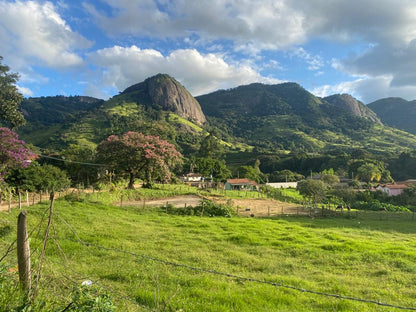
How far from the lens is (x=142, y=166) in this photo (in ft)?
94.2

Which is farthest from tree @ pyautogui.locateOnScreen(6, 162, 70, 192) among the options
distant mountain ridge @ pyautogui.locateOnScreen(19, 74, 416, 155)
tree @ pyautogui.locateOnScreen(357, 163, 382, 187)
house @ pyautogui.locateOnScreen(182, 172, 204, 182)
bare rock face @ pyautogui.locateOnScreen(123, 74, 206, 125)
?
bare rock face @ pyautogui.locateOnScreen(123, 74, 206, 125)

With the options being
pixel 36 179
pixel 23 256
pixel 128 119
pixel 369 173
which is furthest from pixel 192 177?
pixel 23 256

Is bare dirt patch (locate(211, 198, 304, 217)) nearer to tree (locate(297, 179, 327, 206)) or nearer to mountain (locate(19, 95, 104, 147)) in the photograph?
tree (locate(297, 179, 327, 206))

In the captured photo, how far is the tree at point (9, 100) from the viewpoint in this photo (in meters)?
23.6

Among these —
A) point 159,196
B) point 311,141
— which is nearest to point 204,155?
point 159,196

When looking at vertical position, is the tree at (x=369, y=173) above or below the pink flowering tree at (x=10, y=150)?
below

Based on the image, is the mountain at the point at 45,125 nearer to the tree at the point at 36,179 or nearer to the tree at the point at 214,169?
the tree at the point at 214,169

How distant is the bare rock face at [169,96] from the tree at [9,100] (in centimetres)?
14192

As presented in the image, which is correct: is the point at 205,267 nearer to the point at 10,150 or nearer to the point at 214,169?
the point at 10,150

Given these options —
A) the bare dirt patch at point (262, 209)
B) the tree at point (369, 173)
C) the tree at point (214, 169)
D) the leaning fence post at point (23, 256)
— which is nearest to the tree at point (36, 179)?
the bare dirt patch at point (262, 209)

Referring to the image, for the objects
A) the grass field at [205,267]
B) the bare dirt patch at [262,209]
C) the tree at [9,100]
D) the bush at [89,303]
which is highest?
the tree at [9,100]

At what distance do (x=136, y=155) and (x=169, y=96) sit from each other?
153942 mm

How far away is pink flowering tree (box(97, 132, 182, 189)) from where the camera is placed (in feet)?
90.8

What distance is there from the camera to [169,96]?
17500 cm
